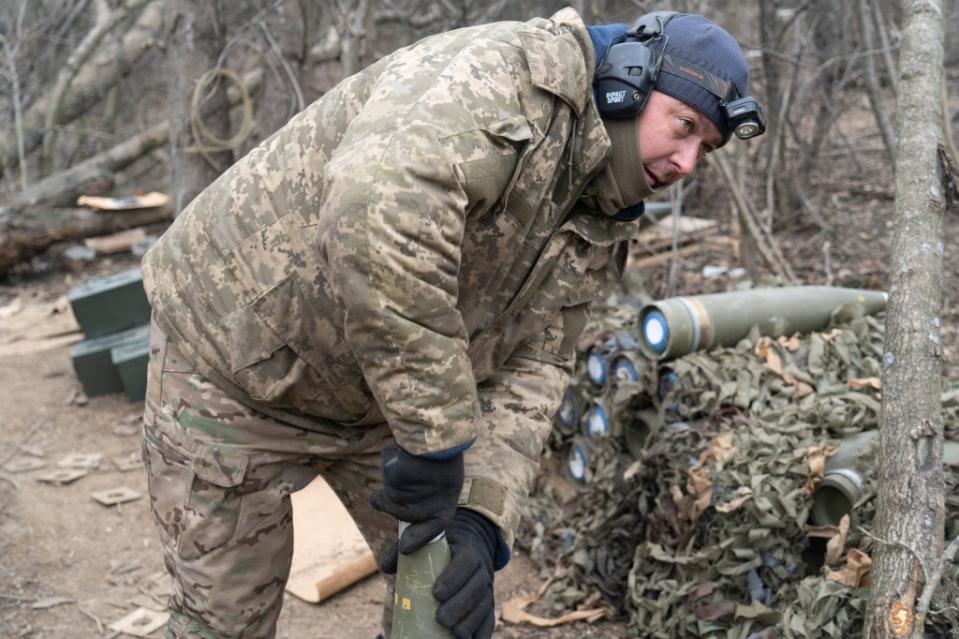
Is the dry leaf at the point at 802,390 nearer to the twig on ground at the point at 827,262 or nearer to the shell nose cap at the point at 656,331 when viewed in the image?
the shell nose cap at the point at 656,331

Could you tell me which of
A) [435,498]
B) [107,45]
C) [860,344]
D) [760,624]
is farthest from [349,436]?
[107,45]

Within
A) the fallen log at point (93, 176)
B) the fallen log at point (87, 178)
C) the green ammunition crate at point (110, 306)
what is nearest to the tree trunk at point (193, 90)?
the green ammunition crate at point (110, 306)

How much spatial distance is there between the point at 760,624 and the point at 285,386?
1.75 m

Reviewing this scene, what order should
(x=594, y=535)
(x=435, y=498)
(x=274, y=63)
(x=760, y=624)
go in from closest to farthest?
(x=435, y=498), (x=760, y=624), (x=594, y=535), (x=274, y=63)

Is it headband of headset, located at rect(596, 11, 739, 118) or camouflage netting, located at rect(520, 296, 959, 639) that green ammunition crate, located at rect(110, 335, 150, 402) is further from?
headband of headset, located at rect(596, 11, 739, 118)

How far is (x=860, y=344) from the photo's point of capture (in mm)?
3816

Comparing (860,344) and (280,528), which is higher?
(280,528)

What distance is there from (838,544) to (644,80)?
1.61m

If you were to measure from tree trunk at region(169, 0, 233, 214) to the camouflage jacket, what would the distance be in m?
4.38

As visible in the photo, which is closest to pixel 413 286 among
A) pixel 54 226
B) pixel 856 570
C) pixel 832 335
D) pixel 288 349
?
pixel 288 349

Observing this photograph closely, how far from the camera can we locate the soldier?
1590 mm

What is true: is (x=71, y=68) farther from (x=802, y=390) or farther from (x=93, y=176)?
(x=802, y=390)

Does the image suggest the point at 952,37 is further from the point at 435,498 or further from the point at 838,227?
the point at 435,498

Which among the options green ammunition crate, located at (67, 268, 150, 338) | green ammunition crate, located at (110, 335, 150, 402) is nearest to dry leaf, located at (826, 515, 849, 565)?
green ammunition crate, located at (110, 335, 150, 402)
